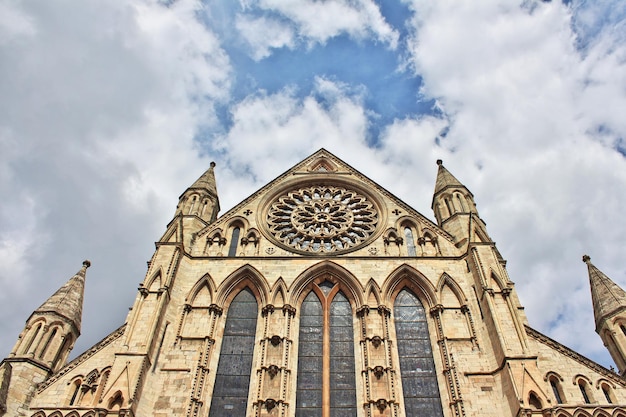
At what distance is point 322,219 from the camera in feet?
68.7

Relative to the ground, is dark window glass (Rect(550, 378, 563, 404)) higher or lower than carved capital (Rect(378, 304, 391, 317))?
lower

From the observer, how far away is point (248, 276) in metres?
17.8

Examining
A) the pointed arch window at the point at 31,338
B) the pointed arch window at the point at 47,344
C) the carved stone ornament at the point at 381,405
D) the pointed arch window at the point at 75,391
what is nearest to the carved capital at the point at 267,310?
the carved stone ornament at the point at 381,405

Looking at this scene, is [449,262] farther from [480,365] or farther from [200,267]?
[200,267]

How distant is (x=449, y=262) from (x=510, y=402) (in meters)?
5.81

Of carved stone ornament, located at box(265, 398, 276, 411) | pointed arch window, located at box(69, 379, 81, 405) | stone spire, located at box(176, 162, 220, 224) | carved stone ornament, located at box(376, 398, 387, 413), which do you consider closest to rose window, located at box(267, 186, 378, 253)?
stone spire, located at box(176, 162, 220, 224)

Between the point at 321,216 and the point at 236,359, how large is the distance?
764 cm

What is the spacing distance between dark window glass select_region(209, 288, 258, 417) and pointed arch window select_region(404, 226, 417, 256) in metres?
6.22

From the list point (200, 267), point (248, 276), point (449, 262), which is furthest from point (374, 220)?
point (200, 267)

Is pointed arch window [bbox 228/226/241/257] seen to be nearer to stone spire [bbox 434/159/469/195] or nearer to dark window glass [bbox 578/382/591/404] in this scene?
stone spire [bbox 434/159/469/195]

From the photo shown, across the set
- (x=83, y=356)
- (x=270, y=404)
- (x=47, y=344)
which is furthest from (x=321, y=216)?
(x=47, y=344)

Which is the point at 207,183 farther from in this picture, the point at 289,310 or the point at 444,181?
the point at 444,181

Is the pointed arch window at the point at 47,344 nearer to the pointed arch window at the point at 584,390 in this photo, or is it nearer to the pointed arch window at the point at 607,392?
the pointed arch window at the point at 584,390

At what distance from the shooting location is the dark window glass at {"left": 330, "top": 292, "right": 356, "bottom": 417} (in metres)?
14.2
